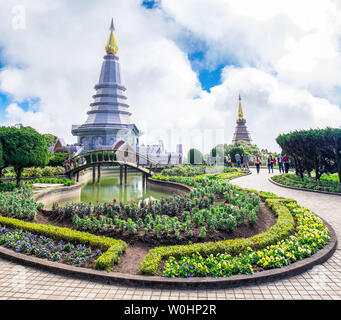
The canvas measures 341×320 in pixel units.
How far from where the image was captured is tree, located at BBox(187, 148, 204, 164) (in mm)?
37000

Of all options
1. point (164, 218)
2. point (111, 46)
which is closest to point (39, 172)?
point (164, 218)

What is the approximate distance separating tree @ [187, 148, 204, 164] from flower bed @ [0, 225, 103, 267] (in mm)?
30974

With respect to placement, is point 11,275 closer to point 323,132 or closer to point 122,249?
point 122,249

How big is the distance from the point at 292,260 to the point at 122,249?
349 cm

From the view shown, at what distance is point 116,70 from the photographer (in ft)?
171

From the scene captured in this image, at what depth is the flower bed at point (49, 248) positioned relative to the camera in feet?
17.8

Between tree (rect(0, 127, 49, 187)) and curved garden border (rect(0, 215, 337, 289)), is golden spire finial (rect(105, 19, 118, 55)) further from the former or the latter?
curved garden border (rect(0, 215, 337, 289))

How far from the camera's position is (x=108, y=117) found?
49.2 meters

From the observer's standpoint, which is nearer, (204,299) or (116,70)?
(204,299)

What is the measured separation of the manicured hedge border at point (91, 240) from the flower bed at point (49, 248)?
0.13 meters

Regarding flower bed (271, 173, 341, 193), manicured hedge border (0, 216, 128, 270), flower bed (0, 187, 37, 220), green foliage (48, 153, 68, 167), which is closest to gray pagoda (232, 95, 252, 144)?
Answer: green foliage (48, 153, 68, 167)

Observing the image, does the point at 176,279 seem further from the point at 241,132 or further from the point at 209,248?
the point at 241,132

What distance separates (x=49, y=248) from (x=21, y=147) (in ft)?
34.0
